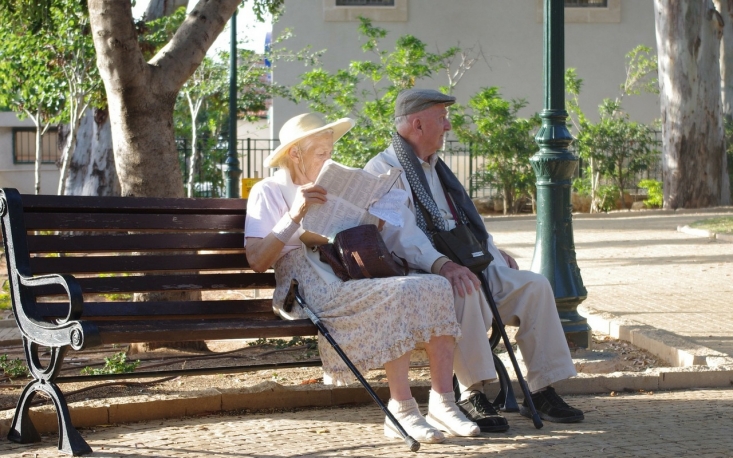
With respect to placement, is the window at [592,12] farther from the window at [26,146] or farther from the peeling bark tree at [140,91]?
the peeling bark tree at [140,91]

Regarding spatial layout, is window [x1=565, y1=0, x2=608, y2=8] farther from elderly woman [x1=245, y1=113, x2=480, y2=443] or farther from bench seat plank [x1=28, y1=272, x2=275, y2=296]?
elderly woman [x1=245, y1=113, x2=480, y2=443]

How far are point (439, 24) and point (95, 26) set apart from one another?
75.9ft

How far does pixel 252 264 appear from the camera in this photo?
15.7 feet

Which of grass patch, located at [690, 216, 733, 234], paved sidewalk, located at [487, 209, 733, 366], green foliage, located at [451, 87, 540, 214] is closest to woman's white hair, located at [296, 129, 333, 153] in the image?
paved sidewalk, located at [487, 209, 733, 366]

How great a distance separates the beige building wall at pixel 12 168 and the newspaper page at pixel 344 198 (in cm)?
3428

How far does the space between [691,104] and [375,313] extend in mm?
19387

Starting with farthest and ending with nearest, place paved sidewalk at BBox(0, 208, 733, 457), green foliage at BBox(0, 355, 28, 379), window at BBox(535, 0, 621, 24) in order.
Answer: window at BBox(535, 0, 621, 24) → green foliage at BBox(0, 355, 28, 379) → paved sidewalk at BBox(0, 208, 733, 457)

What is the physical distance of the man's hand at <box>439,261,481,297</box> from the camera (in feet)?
14.8

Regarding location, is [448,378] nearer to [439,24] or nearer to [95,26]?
[95,26]

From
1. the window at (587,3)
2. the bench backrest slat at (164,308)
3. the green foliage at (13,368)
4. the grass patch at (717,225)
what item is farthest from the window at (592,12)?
the bench backrest slat at (164,308)

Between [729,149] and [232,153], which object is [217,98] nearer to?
[232,153]

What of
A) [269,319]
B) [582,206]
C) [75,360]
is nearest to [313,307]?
[269,319]

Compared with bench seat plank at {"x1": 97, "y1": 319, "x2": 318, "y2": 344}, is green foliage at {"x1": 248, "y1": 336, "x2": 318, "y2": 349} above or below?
below

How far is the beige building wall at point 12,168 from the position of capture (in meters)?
37.3
